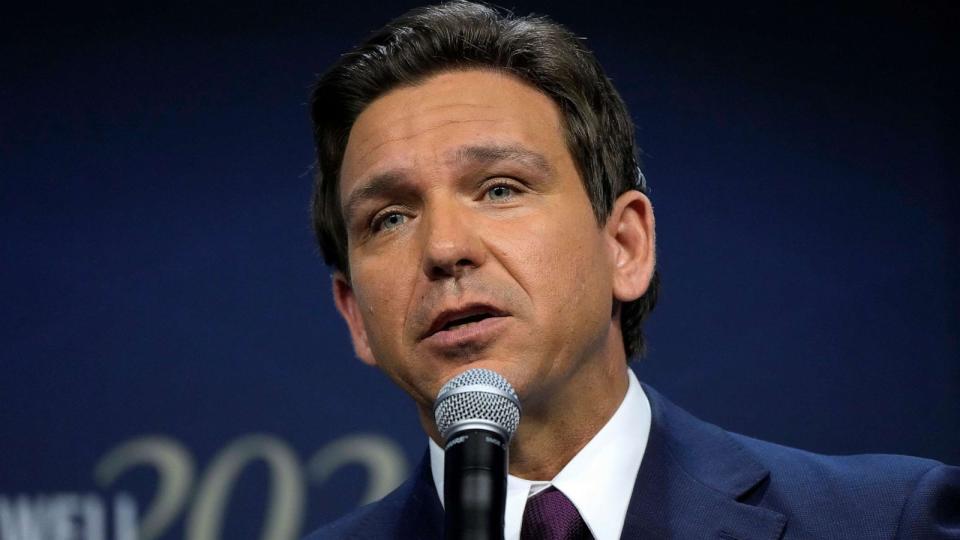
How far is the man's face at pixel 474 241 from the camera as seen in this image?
1.76m

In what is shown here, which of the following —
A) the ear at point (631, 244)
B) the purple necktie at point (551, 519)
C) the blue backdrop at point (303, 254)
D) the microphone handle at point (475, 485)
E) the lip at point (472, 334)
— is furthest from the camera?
the blue backdrop at point (303, 254)

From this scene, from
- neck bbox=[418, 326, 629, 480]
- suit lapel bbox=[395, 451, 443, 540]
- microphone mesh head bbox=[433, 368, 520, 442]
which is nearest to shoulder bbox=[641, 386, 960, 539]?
neck bbox=[418, 326, 629, 480]

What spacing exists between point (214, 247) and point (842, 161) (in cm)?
153

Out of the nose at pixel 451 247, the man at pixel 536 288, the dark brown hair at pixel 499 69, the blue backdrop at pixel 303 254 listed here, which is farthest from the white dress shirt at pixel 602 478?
the blue backdrop at pixel 303 254

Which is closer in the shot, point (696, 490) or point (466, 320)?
point (466, 320)

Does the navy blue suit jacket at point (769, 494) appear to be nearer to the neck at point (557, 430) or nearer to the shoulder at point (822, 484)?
the shoulder at point (822, 484)

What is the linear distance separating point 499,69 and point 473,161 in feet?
0.76

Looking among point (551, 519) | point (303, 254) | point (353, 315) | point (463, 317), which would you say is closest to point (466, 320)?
point (463, 317)

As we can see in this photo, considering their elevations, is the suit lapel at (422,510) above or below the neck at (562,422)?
below

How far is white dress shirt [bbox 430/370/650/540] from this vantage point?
1878 mm

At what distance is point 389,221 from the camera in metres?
1.93

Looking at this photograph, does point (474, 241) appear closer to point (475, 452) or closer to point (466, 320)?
point (466, 320)

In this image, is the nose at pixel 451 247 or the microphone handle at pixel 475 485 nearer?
the microphone handle at pixel 475 485

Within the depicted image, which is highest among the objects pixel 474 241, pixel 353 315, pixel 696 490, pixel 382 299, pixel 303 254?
pixel 474 241
